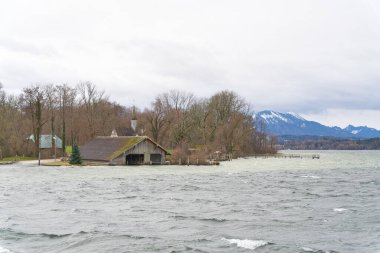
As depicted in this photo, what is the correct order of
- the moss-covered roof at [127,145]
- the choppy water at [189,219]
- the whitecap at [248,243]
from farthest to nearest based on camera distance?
the moss-covered roof at [127,145] < the choppy water at [189,219] < the whitecap at [248,243]

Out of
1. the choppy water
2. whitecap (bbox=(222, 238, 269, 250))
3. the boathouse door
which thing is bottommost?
whitecap (bbox=(222, 238, 269, 250))

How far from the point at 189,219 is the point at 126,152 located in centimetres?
4964

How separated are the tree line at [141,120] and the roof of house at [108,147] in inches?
451

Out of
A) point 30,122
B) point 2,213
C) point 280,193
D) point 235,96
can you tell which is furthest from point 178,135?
point 2,213

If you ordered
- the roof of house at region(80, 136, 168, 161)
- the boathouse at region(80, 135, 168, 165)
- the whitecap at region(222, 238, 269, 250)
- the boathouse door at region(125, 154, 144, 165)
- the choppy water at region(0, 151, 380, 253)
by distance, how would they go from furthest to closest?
the boathouse door at region(125, 154, 144, 165) → the roof of house at region(80, 136, 168, 161) → the boathouse at region(80, 135, 168, 165) → the choppy water at region(0, 151, 380, 253) → the whitecap at region(222, 238, 269, 250)

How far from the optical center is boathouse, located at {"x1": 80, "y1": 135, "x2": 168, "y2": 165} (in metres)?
71.6

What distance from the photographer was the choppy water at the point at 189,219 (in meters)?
17.8

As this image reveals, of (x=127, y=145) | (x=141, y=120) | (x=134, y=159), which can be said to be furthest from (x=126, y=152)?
(x=141, y=120)

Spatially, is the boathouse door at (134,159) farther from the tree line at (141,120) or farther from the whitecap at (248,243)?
the whitecap at (248,243)

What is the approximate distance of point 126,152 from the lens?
71.7 m

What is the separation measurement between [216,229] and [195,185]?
1936 centimetres

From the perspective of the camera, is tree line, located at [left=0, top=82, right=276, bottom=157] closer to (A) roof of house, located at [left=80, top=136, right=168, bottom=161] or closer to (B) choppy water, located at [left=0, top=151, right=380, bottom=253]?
(A) roof of house, located at [left=80, top=136, right=168, bottom=161]

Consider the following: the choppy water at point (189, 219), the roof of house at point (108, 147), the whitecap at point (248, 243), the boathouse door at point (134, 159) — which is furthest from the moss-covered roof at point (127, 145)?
the whitecap at point (248, 243)

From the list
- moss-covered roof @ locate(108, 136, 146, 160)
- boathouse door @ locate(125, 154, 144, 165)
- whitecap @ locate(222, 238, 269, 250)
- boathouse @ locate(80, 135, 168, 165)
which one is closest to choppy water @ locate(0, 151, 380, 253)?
whitecap @ locate(222, 238, 269, 250)
